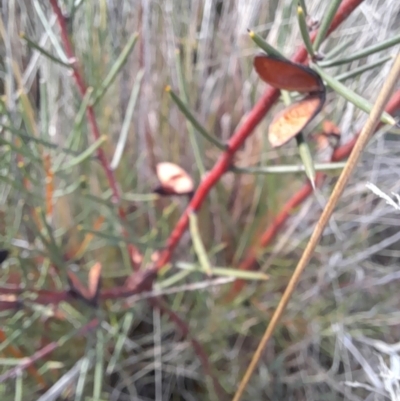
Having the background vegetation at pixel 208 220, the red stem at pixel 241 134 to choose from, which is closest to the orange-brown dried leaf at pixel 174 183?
the red stem at pixel 241 134

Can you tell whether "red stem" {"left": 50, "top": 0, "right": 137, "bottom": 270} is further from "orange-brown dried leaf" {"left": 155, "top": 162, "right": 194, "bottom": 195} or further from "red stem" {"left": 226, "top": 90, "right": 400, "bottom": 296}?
"red stem" {"left": 226, "top": 90, "right": 400, "bottom": 296}

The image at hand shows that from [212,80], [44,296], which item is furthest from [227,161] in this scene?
[212,80]

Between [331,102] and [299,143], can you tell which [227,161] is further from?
[331,102]

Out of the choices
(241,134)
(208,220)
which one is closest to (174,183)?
(241,134)

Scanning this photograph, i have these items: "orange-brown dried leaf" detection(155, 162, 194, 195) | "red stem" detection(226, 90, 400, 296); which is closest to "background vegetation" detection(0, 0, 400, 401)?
"red stem" detection(226, 90, 400, 296)

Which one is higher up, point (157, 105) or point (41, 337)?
point (157, 105)

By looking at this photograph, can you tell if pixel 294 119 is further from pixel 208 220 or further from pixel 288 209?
pixel 208 220
